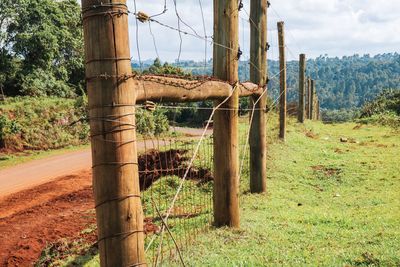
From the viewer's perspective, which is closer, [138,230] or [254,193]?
[138,230]

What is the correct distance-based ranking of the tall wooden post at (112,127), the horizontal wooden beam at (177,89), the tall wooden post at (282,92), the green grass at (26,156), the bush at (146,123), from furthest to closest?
1. the green grass at (26,156)
2. the tall wooden post at (282,92)
3. the bush at (146,123)
4. the horizontal wooden beam at (177,89)
5. the tall wooden post at (112,127)

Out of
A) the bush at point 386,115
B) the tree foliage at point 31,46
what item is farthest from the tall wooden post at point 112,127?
the tree foliage at point 31,46

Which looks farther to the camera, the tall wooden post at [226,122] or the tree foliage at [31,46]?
the tree foliage at [31,46]

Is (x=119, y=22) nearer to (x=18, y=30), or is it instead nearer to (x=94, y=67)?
(x=94, y=67)

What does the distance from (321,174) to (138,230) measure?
830 centimetres

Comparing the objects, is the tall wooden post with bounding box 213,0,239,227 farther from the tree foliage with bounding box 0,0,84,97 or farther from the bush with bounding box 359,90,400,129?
the tree foliage with bounding box 0,0,84,97

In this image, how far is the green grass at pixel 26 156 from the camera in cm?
1555

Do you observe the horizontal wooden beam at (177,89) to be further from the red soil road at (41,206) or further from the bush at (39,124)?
the bush at (39,124)

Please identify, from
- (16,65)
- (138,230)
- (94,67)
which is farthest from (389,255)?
(16,65)

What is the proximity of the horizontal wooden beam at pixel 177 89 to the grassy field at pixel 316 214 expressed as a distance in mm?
1741

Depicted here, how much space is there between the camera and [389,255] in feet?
14.6

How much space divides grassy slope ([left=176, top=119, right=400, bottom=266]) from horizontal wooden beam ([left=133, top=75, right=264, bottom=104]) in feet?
5.71

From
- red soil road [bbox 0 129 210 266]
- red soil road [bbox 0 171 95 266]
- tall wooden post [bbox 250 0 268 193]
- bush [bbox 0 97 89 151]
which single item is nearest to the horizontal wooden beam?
red soil road [bbox 0 129 210 266]

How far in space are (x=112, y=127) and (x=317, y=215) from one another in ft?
16.9
